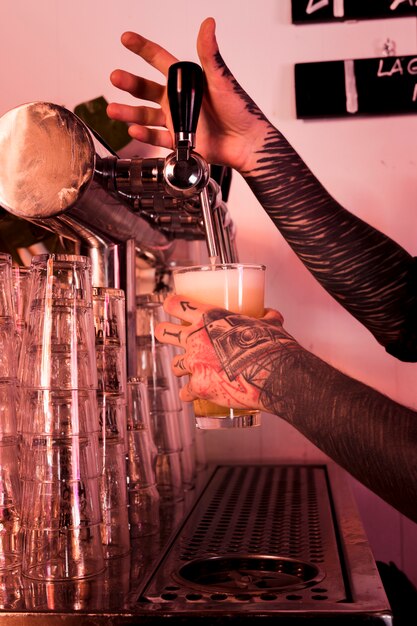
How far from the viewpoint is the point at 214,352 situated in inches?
41.6

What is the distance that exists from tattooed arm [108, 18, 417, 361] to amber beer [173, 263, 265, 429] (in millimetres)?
238

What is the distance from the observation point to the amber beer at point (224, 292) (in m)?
1.06

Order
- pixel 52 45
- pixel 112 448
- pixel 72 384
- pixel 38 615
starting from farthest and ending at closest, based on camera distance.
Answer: pixel 52 45 < pixel 112 448 < pixel 72 384 < pixel 38 615

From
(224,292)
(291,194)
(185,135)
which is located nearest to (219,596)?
(224,292)

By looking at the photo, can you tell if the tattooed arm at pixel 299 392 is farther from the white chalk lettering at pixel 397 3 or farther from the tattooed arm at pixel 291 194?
the white chalk lettering at pixel 397 3

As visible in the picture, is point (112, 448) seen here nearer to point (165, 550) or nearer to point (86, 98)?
point (165, 550)

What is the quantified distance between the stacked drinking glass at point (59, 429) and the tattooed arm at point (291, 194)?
0.35 metres

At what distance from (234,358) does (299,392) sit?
0.11m

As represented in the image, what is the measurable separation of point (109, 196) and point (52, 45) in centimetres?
106

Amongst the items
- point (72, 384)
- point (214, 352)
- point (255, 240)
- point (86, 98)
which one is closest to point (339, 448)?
point (214, 352)

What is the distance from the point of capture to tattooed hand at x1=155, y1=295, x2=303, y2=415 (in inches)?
40.6

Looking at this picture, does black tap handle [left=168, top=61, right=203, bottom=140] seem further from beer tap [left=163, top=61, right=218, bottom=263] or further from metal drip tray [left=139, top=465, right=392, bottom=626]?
metal drip tray [left=139, top=465, right=392, bottom=626]

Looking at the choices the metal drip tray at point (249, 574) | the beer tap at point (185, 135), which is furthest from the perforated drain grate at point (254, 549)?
the beer tap at point (185, 135)

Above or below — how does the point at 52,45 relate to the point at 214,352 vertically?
above
